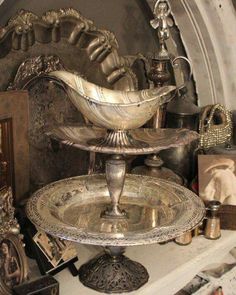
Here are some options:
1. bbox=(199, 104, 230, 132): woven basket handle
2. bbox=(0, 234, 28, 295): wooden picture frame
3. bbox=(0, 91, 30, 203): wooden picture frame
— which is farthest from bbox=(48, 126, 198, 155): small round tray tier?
bbox=(199, 104, 230, 132): woven basket handle

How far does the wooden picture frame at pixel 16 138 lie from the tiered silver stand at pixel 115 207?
0.08 metres

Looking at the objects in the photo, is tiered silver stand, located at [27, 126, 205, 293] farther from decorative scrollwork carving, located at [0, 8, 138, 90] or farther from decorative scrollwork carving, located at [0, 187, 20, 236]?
decorative scrollwork carving, located at [0, 8, 138, 90]

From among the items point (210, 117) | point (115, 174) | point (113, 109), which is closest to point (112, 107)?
point (113, 109)

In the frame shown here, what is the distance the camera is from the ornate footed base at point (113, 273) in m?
1.08

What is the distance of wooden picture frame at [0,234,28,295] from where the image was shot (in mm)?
944

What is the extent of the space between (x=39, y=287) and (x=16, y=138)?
13.5 inches

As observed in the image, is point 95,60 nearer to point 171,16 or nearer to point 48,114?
point 48,114

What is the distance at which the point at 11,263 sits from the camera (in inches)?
37.8

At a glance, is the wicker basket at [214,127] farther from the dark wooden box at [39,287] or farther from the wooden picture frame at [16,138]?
the dark wooden box at [39,287]

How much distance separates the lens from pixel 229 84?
5.46 feet

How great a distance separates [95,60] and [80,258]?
0.50 meters

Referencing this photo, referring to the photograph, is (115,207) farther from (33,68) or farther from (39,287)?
(33,68)

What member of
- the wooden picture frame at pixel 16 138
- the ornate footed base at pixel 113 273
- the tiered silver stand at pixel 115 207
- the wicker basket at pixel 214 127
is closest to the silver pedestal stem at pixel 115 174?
the tiered silver stand at pixel 115 207

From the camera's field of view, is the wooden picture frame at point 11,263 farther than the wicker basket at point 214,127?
No
